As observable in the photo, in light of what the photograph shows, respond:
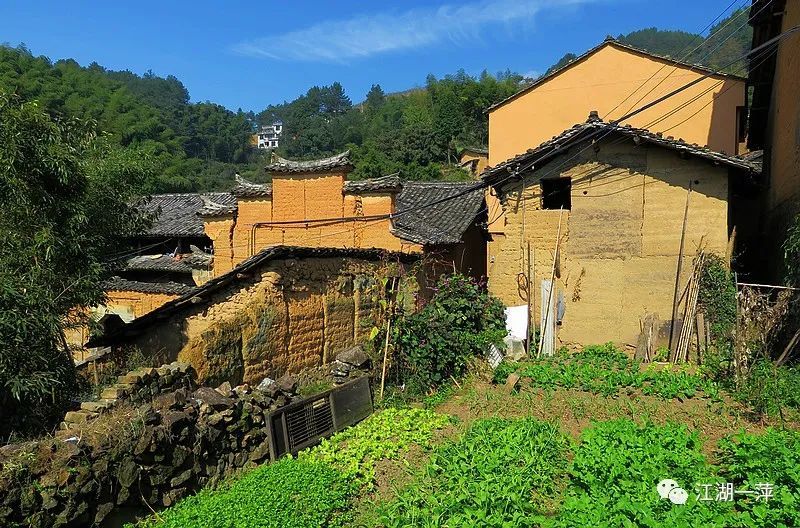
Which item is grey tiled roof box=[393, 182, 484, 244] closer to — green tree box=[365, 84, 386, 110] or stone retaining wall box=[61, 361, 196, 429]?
stone retaining wall box=[61, 361, 196, 429]

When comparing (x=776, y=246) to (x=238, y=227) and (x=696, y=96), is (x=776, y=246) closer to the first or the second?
(x=696, y=96)

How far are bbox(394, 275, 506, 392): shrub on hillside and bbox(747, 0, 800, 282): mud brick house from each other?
17.9ft

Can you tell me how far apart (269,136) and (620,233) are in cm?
10453

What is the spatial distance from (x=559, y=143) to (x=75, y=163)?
318 inches

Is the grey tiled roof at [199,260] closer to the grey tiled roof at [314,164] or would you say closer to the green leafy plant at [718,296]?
the grey tiled roof at [314,164]

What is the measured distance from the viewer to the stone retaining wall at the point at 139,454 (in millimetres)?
4938

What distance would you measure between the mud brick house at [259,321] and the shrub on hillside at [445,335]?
4.42ft

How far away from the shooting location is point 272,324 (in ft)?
29.5

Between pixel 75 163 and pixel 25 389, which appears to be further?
pixel 75 163

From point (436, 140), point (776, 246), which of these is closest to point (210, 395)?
point (776, 246)

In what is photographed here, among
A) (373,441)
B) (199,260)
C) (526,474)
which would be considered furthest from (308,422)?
(199,260)

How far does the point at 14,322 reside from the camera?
5.51 meters

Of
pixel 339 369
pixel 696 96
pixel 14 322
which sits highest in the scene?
pixel 696 96

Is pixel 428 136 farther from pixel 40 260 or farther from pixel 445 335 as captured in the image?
pixel 40 260
